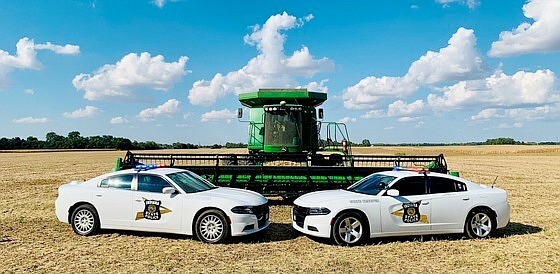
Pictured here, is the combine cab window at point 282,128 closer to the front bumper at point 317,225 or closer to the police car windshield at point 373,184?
the police car windshield at point 373,184

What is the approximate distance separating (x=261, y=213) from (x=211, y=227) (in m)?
0.94

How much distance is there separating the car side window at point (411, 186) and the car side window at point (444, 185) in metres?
0.18

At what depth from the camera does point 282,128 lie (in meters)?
13.8

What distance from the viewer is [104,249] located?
7.41 m

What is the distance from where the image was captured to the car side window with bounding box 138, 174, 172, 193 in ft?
27.5

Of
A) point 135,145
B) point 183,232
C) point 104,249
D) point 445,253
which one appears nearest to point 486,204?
point 445,253

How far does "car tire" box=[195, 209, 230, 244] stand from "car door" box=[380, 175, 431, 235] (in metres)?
2.77

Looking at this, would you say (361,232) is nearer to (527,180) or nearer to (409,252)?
(409,252)

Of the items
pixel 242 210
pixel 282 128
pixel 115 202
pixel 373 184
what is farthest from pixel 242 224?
pixel 282 128

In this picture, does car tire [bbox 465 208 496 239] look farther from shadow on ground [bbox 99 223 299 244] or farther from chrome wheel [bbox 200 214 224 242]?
chrome wheel [bbox 200 214 224 242]

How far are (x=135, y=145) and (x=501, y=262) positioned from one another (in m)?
92.3

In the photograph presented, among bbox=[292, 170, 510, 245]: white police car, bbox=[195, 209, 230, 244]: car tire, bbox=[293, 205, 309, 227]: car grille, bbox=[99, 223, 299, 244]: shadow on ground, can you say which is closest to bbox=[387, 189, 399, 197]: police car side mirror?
bbox=[292, 170, 510, 245]: white police car

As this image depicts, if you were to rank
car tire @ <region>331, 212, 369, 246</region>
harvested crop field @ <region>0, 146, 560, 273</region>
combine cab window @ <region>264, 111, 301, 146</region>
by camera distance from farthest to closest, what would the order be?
combine cab window @ <region>264, 111, 301, 146</region> → car tire @ <region>331, 212, 369, 246</region> → harvested crop field @ <region>0, 146, 560, 273</region>

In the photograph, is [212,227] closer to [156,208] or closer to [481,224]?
[156,208]
